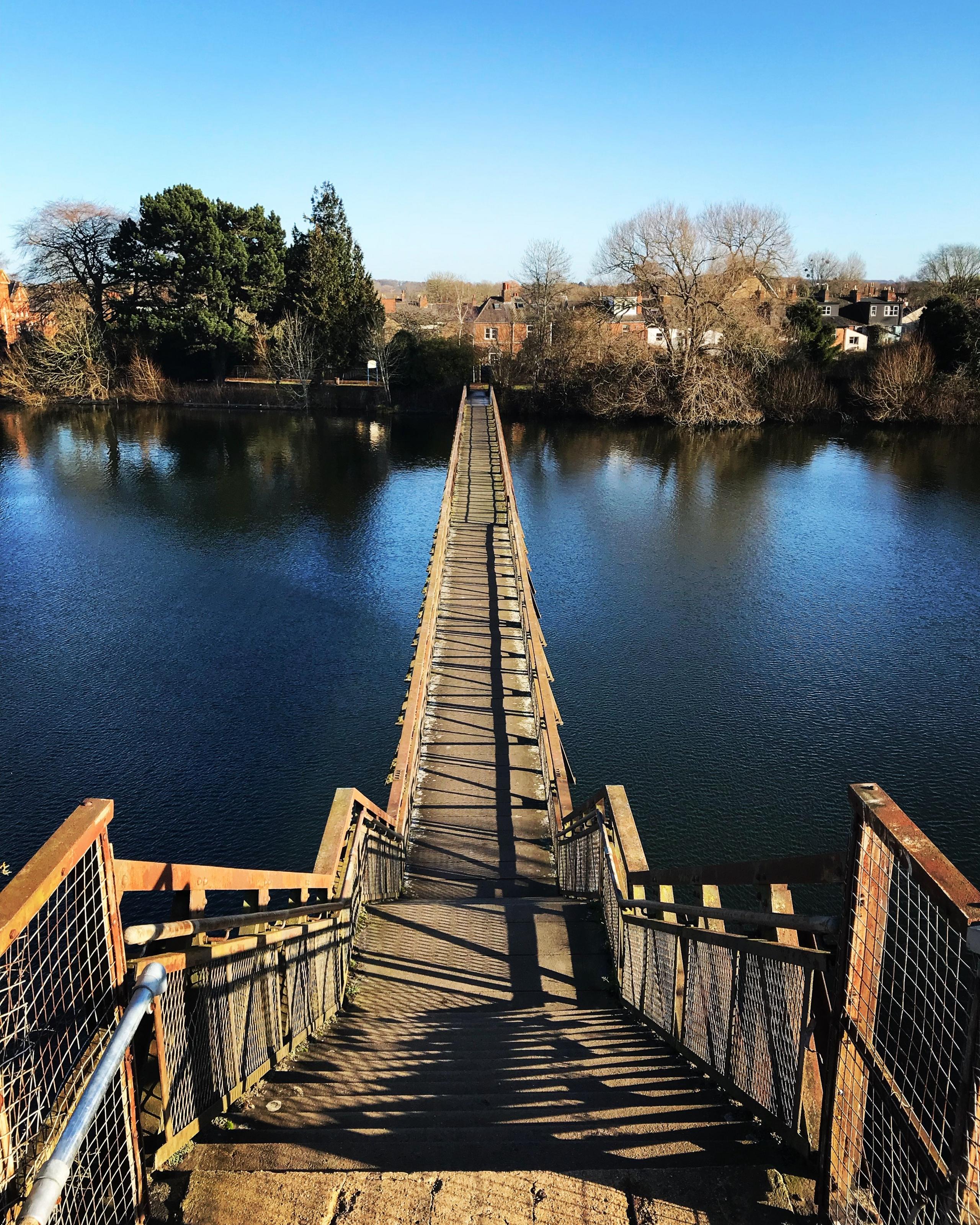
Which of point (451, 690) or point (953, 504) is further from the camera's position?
point (953, 504)

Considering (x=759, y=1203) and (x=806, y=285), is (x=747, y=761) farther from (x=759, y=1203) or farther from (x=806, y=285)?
(x=806, y=285)

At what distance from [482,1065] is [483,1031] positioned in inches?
37.2

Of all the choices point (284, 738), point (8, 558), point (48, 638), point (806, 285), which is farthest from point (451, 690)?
point (806, 285)

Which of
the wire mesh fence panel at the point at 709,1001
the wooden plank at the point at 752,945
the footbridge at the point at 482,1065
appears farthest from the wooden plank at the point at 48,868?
the wire mesh fence panel at the point at 709,1001

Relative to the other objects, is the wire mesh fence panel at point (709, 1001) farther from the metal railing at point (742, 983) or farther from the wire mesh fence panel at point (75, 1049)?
the wire mesh fence panel at point (75, 1049)

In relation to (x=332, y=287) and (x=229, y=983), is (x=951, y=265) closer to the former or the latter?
(x=332, y=287)

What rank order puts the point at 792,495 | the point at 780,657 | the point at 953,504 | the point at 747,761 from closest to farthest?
the point at 747,761 < the point at 780,657 < the point at 953,504 < the point at 792,495

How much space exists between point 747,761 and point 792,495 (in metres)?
22.2

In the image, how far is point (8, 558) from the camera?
26219 mm

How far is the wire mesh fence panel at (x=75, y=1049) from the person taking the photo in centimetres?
207

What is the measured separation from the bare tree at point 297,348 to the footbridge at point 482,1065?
177ft

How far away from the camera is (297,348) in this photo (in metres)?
55.2

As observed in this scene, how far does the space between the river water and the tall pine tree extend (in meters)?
19.6

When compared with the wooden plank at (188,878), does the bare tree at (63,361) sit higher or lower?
higher
